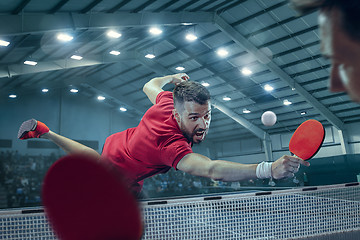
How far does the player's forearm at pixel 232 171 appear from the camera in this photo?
2340mm

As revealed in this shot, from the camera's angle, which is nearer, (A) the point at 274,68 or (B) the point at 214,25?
(B) the point at 214,25

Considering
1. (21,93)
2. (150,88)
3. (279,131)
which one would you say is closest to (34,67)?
(21,93)

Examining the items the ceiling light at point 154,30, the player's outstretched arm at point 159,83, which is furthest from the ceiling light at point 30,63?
the player's outstretched arm at point 159,83

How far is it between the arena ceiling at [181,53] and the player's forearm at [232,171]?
12.6m

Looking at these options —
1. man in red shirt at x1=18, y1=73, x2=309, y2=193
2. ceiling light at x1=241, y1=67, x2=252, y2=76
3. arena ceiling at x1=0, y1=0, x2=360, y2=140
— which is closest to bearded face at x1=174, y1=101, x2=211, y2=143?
man in red shirt at x1=18, y1=73, x2=309, y2=193

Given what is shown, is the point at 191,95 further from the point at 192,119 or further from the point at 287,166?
the point at 287,166

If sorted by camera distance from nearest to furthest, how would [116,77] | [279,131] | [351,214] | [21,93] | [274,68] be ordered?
[351,214], [274,68], [21,93], [116,77], [279,131]

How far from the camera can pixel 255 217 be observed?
571cm

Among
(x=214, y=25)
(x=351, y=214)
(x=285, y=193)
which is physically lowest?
(x=351, y=214)

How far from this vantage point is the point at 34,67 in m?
20.1

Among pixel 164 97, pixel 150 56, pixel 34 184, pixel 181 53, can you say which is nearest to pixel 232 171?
pixel 164 97

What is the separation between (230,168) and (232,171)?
0.03 m

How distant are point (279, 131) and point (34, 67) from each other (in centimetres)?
2326

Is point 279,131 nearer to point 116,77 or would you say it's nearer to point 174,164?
point 116,77
